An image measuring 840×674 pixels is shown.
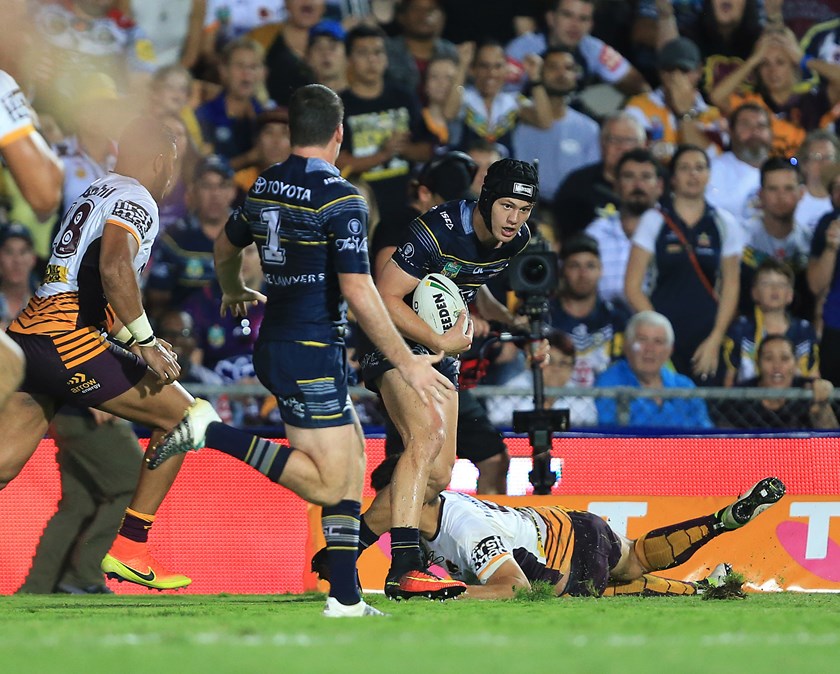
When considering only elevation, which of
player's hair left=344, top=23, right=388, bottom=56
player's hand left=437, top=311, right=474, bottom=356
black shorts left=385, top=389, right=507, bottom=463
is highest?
player's hair left=344, top=23, right=388, bottom=56

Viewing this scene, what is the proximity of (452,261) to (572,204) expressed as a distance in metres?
4.82

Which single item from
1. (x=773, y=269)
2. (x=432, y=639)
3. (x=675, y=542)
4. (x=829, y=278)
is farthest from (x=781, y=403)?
(x=432, y=639)

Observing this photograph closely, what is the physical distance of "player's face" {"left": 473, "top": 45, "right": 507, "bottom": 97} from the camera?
41.1ft

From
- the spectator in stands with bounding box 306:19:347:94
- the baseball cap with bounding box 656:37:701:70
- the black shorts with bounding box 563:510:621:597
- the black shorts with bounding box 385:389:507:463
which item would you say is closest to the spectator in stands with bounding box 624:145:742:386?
the baseball cap with bounding box 656:37:701:70

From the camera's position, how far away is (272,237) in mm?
6254

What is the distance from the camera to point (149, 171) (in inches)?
287

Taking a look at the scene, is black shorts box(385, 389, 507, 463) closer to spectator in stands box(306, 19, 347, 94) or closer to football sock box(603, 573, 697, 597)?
football sock box(603, 573, 697, 597)

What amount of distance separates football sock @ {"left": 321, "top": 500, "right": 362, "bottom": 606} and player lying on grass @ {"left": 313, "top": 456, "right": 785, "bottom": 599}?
4.81 feet

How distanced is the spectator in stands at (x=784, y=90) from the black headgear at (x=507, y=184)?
254 inches

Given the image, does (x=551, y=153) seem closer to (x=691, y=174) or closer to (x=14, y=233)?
(x=691, y=174)

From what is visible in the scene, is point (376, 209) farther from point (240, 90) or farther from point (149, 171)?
point (149, 171)

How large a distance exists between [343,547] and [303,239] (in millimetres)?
1379

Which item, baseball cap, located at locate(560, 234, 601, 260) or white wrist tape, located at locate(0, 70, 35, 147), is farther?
baseball cap, located at locate(560, 234, 601, 260)

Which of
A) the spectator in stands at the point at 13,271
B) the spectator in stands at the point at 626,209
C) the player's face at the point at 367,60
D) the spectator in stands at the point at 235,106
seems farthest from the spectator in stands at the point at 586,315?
the spectator in stands at the point at 13,271
